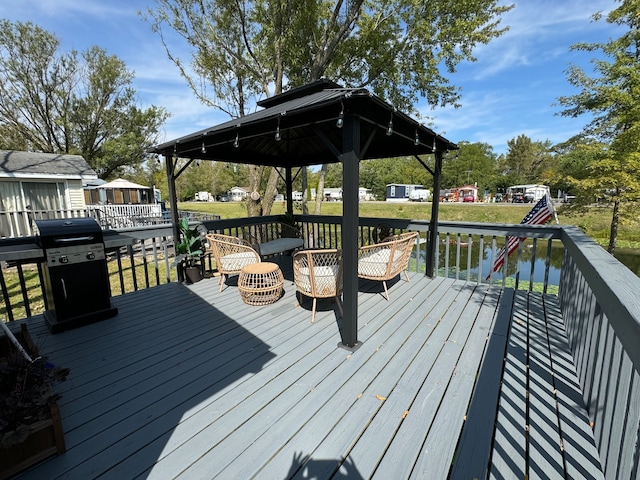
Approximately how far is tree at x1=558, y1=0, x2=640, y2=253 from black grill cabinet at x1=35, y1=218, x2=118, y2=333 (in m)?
11.5

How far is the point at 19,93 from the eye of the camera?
14547 millimetres

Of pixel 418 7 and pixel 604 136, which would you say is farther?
pixel 604 136

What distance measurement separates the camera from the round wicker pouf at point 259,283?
349 centimetres

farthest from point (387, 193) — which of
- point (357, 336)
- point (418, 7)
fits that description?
point (357, 336)

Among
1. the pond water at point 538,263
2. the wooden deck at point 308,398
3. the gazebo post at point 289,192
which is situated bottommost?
the pond water at point 538,263

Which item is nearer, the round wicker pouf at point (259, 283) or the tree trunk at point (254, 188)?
the round wicker pouf at point (259, 283)

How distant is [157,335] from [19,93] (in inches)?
787

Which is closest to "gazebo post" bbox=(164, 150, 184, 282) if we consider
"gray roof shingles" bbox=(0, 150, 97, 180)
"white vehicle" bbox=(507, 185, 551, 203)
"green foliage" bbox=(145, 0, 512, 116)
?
"green foliage" bbox=(145, 0, 512, 116)

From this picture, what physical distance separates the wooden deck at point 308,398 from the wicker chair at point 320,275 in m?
0.30

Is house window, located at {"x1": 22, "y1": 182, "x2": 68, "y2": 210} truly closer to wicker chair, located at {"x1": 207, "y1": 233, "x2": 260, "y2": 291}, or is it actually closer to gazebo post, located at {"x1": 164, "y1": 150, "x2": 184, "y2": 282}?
gazebo post, located at {"x1": 164, "y1": 150, "x2": 184, "y2": 282}

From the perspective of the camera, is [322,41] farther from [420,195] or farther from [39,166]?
[420,195]

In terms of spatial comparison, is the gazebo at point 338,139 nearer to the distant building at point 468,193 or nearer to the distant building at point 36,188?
the distant building at point 36,188

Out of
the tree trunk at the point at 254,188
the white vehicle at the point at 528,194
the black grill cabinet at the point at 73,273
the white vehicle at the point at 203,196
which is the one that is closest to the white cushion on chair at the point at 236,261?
the black grill cabinet at the point at 73,273

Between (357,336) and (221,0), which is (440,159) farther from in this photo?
(221,0)
